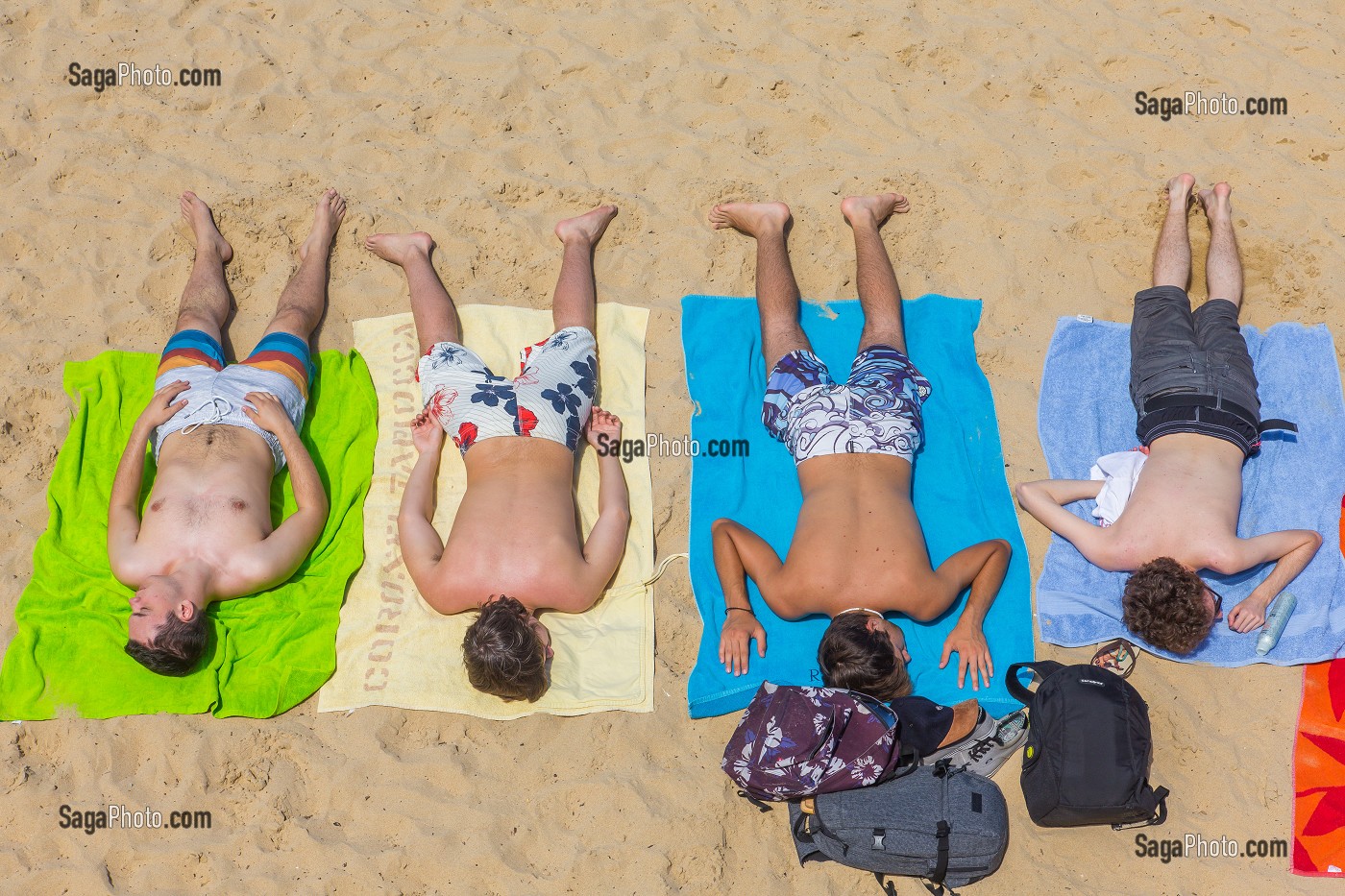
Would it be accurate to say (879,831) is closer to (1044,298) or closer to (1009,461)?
(1009,461)

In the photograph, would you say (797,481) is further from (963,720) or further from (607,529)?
(963,720)

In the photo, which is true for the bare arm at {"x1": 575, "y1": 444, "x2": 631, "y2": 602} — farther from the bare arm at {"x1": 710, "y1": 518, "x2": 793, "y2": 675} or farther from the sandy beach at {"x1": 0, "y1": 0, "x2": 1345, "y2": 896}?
the bare arm at {"x1": 710, "y1": 518, "x2": 793, "y2": 675}

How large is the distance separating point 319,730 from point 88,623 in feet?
4.28

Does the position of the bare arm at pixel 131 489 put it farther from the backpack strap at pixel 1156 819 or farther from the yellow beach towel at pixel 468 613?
the backpack strap at pixel 1156 819

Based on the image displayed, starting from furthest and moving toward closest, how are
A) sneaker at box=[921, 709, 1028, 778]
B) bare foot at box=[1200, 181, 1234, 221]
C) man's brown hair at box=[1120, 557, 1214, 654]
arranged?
bare foot at box=[1200, 181, 1234, 221]
man's brown hair at box=[1120, 557, 1214, 654]
sneaker at box=[921, 709, 1028, 778]

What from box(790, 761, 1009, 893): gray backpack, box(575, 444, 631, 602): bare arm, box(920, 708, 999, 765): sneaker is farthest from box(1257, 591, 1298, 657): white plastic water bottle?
box(575, 444, 631, 602): bare arm

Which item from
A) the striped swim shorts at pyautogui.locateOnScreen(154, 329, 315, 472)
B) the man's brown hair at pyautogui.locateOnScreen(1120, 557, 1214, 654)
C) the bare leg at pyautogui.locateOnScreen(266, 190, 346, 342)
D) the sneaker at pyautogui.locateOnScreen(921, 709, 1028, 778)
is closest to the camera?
the sneaker at pyautogui.locateOnScreen(921, 709, 1028, 778)

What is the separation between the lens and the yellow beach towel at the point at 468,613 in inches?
191

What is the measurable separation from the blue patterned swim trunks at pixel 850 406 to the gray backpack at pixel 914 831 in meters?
1.65

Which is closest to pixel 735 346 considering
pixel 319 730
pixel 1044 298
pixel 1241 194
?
pixel 1044 298

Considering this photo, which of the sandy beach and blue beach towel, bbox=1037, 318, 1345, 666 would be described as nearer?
the sandy beach

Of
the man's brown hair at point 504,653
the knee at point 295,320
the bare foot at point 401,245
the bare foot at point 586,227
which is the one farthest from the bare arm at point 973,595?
the knee at point 295,320

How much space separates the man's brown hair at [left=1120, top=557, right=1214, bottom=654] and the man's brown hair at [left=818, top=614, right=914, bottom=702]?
3.94 feet

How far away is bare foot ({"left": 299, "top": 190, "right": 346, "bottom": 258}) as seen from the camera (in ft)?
19.4
